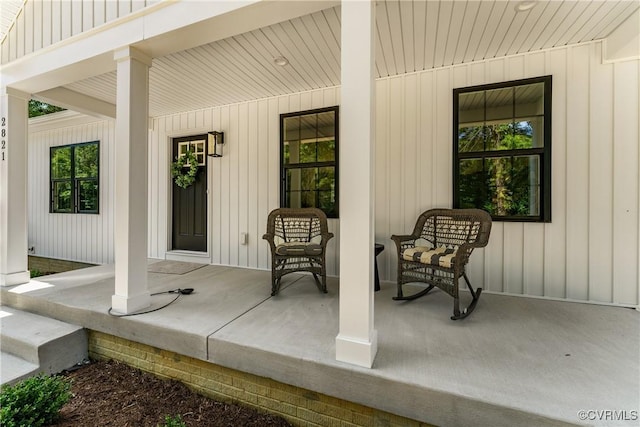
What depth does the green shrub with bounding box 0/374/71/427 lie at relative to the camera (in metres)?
1.52

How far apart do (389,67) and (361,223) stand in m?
2.22

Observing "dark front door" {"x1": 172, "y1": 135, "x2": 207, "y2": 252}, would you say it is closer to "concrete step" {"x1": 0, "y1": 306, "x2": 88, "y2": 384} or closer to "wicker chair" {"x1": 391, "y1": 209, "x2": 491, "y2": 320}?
"concrete step" {"x1": 0, "y1": 306, "x2": 88, "y2": 384}

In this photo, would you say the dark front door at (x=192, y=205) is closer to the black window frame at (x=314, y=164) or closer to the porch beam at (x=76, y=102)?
the porch beam at (x=76, y=102)

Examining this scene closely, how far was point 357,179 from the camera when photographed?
5.38 ft

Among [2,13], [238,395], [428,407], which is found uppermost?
[2,13]

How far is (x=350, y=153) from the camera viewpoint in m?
1.65

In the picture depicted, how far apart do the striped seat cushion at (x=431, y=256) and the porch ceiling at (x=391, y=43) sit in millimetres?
1888

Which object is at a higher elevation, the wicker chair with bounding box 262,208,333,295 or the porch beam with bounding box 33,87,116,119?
the porch beam with bounding box 33,87,116,119

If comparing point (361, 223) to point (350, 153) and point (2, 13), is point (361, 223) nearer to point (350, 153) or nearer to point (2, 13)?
point (350, 153)

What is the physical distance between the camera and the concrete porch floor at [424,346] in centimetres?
135

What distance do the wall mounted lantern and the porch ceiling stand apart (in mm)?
637

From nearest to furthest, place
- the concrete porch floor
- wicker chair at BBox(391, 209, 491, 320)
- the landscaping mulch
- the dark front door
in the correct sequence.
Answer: the concrete porch floor → the landscaping mulch → wicker chair at BBox(391, 209, 491, 320) → the dark front door

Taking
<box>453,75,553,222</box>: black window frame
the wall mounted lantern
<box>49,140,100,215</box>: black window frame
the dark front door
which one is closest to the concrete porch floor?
<box>453,75,553,222</box>: black window frame

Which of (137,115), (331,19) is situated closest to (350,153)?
(331,19)
